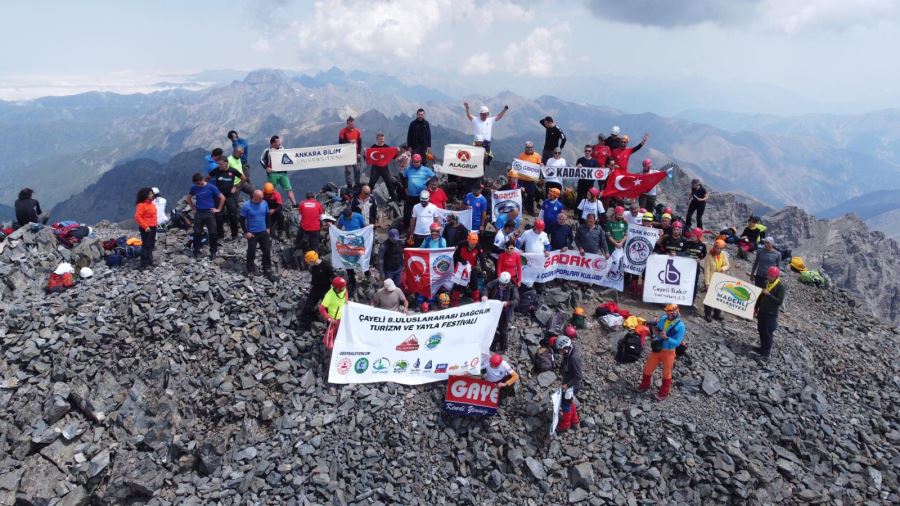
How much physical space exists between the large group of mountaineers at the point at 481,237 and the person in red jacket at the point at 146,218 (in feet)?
0.16

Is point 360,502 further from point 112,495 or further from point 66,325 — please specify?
point 66,325

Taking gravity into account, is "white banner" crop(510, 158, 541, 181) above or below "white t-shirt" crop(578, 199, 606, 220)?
above

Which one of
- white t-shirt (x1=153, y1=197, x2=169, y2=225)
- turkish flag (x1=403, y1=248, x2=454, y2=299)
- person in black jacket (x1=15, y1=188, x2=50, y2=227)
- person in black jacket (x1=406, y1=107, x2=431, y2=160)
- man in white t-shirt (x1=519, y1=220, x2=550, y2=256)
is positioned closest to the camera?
turkish flag (x1=403, y1=248, x2=454, y2=299)

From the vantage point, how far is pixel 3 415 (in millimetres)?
14922

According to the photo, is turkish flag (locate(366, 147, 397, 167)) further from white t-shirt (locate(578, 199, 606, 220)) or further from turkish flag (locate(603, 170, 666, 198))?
turkish flag (locate(603, 170, 666, 198))

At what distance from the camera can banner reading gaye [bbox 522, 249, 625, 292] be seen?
19.5 m

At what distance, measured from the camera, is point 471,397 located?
50.3ft

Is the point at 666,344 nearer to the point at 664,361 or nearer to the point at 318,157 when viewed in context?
the point at 664,361

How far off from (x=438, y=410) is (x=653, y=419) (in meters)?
6.97

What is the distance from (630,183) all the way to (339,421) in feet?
54.4

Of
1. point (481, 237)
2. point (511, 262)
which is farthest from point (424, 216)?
point (511, 262)

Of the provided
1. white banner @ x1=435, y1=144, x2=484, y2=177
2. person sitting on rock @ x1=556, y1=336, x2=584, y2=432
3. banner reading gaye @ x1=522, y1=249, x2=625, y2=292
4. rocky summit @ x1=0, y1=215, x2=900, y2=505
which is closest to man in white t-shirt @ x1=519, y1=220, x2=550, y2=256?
banner reading gaye @ x1=522, y1=249, x2=625, y2=292

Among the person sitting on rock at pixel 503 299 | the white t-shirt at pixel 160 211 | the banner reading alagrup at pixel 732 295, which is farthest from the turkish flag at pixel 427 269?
the white t-shirt at pixel 160 211

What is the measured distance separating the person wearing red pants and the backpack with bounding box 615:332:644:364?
1051 millimetres
